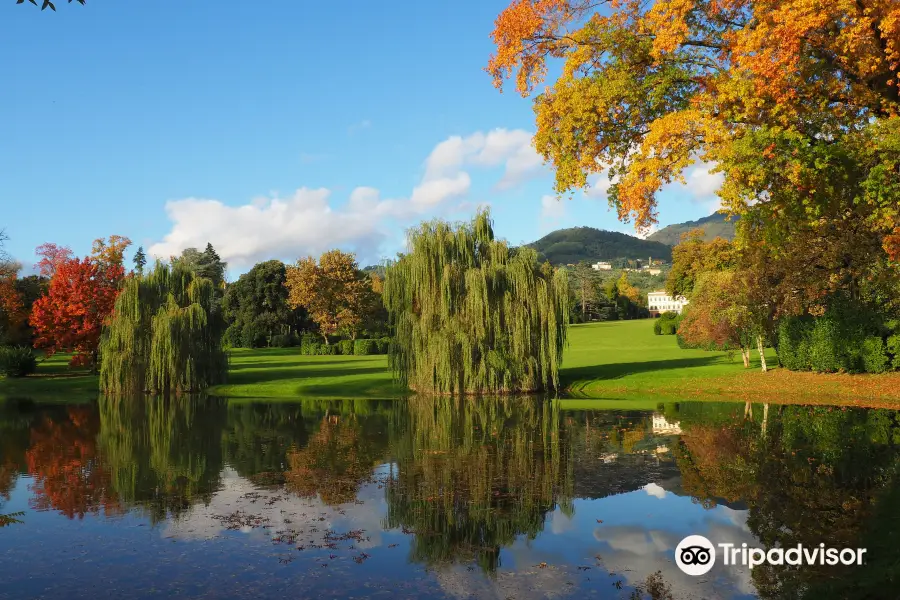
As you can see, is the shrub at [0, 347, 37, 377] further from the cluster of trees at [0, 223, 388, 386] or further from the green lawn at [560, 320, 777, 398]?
the green lawn at [560, 320, 777, 398]

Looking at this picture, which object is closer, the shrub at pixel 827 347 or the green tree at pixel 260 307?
the shrub at pixel 827 347

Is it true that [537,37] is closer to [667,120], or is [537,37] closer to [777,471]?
[667,120]

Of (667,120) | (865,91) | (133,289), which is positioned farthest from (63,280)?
(865,91)

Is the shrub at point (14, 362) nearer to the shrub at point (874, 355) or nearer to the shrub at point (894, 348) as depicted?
the shrub at point (874, 355)

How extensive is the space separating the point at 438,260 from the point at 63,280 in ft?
79.8

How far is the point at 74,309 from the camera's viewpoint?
4047cm

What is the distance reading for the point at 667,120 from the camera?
43.7 feet

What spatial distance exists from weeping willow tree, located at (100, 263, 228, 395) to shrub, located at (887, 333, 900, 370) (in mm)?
29267

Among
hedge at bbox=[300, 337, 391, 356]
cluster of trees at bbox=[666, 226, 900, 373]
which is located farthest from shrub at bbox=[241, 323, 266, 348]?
cluster of trees at bbox=[666, 226, 900, 373]

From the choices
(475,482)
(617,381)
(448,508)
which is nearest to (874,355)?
(617,381)

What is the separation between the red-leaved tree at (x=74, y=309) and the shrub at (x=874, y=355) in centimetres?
3769

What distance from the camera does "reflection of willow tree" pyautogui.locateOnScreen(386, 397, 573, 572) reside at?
9.76 metres

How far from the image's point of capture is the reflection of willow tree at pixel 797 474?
902 centimetres

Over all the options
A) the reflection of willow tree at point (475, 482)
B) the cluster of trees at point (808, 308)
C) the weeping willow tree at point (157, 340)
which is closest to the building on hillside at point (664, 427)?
the reflection of willow tree at point (475, 482)
